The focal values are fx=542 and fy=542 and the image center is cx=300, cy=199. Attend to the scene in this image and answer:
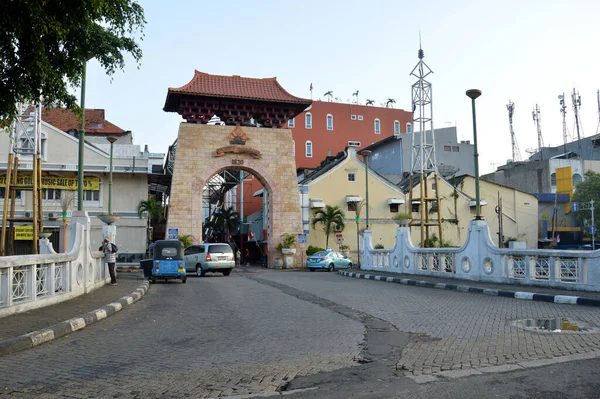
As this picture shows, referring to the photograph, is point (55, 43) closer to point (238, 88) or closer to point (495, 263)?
point (495, 263)

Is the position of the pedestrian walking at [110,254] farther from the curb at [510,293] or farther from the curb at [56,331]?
the curb at [510,293]

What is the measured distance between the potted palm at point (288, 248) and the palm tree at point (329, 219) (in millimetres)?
5292

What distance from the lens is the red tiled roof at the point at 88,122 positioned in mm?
52875

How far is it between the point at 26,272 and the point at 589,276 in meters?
13.8

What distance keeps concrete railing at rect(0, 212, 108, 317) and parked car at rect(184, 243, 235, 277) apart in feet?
37.4

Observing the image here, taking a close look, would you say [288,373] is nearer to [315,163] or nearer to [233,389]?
[233,389]

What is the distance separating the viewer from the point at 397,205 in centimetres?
4953

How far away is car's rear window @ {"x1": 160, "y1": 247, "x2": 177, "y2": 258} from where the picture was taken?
22141mm

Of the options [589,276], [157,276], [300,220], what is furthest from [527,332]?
[300,220]

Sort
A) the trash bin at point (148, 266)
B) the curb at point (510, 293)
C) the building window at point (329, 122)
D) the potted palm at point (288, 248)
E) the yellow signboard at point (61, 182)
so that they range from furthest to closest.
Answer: the building window at point (329, 122) < the potted palm at point (288, 248) < the yellow signboard at point (61, 182) < the trash bin at point (148, 266) < the curb at point (510, 293)

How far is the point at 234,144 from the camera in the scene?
4059cm

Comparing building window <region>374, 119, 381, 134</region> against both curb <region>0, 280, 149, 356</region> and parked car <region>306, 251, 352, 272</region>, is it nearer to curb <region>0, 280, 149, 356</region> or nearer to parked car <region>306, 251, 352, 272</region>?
parked car <region>306, 251, 352, 272</region>

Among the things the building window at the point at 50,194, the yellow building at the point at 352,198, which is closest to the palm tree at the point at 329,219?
the yellow building at the point at 352,198

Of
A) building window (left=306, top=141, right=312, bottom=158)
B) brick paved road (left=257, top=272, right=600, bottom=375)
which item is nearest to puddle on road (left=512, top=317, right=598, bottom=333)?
brick paved road (left=257, top=272, right=600, bottom=375)
